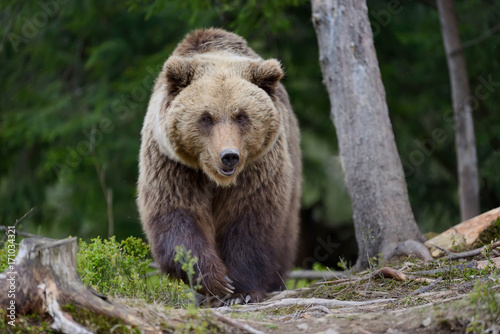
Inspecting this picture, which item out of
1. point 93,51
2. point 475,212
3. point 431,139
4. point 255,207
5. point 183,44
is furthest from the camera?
point 431,139

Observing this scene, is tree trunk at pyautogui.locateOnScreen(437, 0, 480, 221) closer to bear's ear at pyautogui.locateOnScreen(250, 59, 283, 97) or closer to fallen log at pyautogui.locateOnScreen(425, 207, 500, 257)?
fallen log at pyautogui.locateOnScreen(425, 207, 500, 257)

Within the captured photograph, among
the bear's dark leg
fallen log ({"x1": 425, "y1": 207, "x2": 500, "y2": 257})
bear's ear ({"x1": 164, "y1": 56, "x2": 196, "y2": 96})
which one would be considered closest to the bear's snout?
the bear's dark leg

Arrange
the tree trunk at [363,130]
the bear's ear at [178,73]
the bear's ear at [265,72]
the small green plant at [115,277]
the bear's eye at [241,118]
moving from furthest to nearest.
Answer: the tree trunk at [363,130] → the bear's ear at [265,72] → the bear's ear at [178,73] → the bear's eye at [241,118] → the small green plant at [115,277]

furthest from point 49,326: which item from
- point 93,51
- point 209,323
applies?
point 93,51

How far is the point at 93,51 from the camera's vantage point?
32.7ft

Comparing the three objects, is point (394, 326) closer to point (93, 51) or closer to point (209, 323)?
point (209, 323)

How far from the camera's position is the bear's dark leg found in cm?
519

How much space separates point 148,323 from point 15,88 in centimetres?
898

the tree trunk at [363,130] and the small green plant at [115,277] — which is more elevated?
the tree trunk at [363,130]

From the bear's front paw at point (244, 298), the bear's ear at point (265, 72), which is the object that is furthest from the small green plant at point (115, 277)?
the bear's ear at point (265, 72)

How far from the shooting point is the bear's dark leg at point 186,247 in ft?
17.0

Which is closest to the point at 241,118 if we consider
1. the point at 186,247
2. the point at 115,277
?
the point at 186,247

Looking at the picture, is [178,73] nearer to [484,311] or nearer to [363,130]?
[363,130]

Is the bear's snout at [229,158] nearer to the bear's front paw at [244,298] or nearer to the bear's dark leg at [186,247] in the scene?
the bear's dark leg at [186,247]
